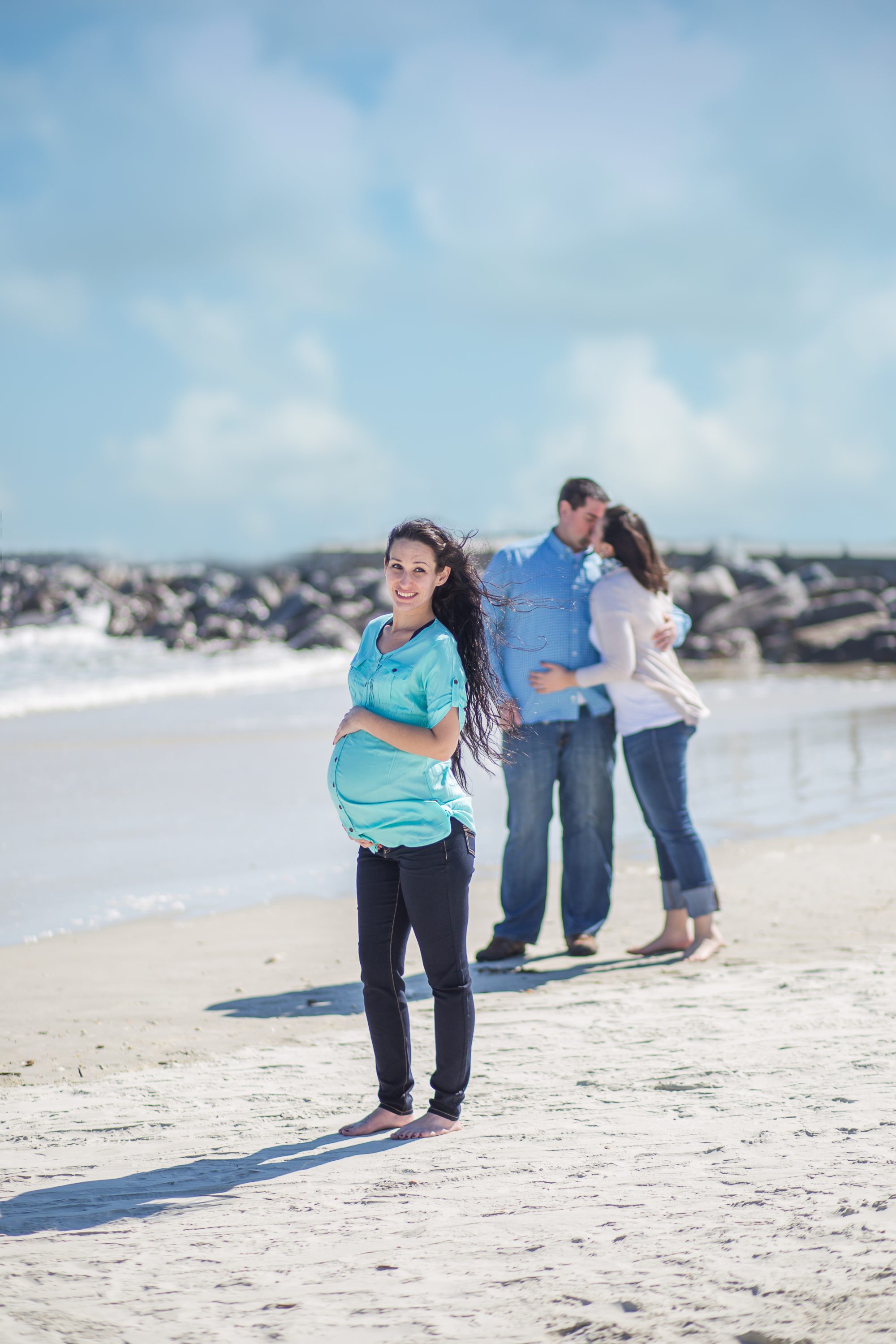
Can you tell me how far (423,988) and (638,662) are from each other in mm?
1654

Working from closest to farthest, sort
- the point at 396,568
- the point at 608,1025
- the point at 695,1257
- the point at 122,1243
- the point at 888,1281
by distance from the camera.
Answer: the point at 888,1281 → the point at 695,1257 → the point at 122,1243 → the point at 396,568 → the point at 608,1025

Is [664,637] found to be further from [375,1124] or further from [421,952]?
[375,1124]

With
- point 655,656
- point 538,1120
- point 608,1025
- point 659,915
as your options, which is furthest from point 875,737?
point 538,1120

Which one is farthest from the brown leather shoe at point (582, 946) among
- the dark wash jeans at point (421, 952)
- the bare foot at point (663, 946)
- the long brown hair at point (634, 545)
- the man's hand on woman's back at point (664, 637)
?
the dark wash jeans at point (421, 952)

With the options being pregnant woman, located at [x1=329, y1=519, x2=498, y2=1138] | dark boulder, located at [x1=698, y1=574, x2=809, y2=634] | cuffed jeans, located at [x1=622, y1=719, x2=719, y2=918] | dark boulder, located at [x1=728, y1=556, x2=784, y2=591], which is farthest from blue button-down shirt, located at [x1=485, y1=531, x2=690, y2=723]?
Answer: dark boulder, located at [x1=728, y1=556, x2=784, y2=591]

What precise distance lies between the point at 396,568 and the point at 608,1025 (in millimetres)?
1974

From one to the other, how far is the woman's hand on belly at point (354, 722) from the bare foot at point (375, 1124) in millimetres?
1075

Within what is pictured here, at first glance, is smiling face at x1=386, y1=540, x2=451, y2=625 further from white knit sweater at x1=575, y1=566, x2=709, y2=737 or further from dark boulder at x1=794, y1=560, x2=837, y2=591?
dark boulder at x1=794, y1=560, x2=837, y2=591

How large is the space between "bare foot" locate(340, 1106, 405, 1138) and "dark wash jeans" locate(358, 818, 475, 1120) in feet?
0.05

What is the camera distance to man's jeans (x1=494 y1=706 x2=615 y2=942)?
549 cm

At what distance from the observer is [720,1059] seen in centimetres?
389

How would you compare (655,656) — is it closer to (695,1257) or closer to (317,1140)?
(317,1140)

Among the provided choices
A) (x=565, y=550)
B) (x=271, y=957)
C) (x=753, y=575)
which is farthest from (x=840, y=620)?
(x=271, y=957)

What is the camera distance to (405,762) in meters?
3.24
